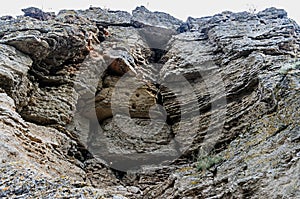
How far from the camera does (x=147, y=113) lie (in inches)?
662

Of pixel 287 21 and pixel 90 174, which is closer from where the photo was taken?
pixel 90 174

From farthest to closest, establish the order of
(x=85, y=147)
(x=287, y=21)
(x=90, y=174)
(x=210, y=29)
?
(x=210, y=29) → (x=287, y=21) → (x=85, y=147) → (x=90, y=174)

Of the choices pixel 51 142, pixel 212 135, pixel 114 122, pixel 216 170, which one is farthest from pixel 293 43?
pixel 51 142

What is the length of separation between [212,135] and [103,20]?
14.7 meters

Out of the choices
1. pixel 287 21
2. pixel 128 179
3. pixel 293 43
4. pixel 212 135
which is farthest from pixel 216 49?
pixel 128 179

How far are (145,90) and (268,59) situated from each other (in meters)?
6.58

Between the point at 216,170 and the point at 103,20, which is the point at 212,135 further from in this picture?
the point at 103,20

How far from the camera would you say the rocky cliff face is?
24.5 feet

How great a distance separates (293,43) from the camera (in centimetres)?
1744

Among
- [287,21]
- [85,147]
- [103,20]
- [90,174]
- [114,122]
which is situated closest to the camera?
[90,174]

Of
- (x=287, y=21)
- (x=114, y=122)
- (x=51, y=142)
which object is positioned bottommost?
(x=51, y=142)

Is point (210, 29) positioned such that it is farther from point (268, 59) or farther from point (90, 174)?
point (90, 174)

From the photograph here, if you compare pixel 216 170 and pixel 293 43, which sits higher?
pixel 293 43

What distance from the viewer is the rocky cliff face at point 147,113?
7.46 meters
